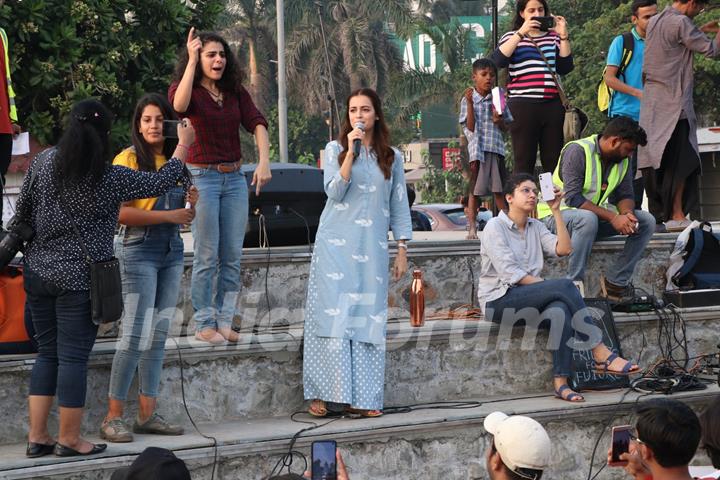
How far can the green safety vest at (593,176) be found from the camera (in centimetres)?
793

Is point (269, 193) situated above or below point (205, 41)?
below

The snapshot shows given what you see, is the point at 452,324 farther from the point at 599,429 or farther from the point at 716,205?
the point at 716,205

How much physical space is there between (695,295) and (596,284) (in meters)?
0.74

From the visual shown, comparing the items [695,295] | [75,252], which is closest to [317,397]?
[75,252]

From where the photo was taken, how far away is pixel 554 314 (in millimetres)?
7055

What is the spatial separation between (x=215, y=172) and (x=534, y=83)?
9.75 feet

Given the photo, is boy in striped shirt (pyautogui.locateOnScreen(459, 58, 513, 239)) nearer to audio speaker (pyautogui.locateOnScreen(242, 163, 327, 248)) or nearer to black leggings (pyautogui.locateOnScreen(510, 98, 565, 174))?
black leggings (pyautogui.locateOnScreen(510, 98, 565, 174))

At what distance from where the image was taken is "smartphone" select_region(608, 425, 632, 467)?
15.7ft

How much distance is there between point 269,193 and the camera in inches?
318

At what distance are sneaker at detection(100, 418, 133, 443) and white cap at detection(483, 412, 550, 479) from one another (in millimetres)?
2247

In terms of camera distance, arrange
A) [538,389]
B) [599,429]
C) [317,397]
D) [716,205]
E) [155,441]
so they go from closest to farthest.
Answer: [155,441], [317,397], [599,429], [538,389], [716,205]

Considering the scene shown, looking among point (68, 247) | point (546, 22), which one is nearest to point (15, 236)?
point (68, 247)

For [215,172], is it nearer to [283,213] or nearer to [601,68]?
[283,213]

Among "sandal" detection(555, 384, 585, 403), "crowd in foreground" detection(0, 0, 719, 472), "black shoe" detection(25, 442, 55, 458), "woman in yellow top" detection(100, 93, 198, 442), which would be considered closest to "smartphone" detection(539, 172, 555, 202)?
"crowd in foreground" detection(0, 0, 719, 472)
